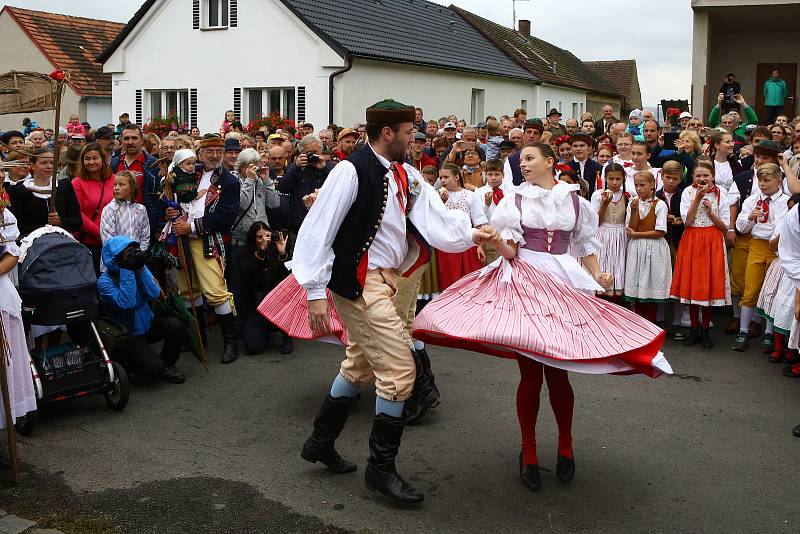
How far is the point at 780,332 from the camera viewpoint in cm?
794

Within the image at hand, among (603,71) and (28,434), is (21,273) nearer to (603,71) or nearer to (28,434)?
(28,434)

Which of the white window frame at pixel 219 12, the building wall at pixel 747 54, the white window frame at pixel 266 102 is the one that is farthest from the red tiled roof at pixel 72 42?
the building wall at pixel 747 54

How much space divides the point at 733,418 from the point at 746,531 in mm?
2105

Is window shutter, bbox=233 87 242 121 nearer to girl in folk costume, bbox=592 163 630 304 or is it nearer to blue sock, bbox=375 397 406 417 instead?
girl in folk costume, bbox=592 163 630 304

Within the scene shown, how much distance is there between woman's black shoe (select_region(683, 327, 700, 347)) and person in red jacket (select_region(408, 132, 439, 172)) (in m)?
4.20

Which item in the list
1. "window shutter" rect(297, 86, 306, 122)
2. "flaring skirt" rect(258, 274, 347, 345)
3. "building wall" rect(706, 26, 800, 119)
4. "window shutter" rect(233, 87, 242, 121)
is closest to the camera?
"flaring skirt" rect(258, 274, 347, 345)

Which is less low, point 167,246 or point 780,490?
point 167,246

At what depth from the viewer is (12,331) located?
222 inches

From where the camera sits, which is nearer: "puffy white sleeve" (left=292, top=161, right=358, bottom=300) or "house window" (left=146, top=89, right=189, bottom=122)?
"puffy white sleeve" (left=292, top=161, right=358, bottom=300)

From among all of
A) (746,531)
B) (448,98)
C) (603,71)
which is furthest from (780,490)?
(603,71)

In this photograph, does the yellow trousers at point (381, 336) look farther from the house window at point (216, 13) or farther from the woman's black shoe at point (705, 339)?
the house window at point (216, 13)

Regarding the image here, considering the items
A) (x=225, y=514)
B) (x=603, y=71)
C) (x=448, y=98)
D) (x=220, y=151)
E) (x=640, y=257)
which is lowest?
(x=225, y=514)

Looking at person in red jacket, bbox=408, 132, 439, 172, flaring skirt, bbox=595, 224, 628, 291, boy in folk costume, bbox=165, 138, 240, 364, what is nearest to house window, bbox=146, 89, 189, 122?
person in red jacket, bbox=408, 132, 439, 172

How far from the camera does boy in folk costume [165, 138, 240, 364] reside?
8.26 meters
